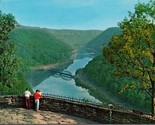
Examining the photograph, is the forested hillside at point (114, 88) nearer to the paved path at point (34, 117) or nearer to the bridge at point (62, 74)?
the bridge at point (62, 74)

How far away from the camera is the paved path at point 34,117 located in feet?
68.3

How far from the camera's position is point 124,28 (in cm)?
2353

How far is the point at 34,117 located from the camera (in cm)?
2155

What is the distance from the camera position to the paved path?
68.3 feet

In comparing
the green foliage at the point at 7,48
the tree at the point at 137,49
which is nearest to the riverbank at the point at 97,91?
the green foliage at the point at 7,48

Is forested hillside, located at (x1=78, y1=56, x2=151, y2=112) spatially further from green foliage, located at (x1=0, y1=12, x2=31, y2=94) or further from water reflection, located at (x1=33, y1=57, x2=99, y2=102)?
green foliage, located at (x1=0, y1=12, x2=31, y2=94)

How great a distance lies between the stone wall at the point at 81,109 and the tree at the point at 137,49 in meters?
2.95

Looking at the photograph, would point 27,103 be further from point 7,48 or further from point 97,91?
point 97,91

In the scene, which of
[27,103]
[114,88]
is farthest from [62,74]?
[27,103]

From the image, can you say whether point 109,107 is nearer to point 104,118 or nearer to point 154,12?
point 104,118

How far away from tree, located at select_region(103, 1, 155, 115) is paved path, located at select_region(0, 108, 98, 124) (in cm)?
417

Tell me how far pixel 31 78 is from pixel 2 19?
99077 mm

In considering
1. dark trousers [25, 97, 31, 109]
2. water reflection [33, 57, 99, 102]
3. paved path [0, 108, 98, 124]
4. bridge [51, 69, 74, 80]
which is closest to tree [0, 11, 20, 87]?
dark trousers [25, 97, 31, 109]

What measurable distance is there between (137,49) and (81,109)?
16.7ft
